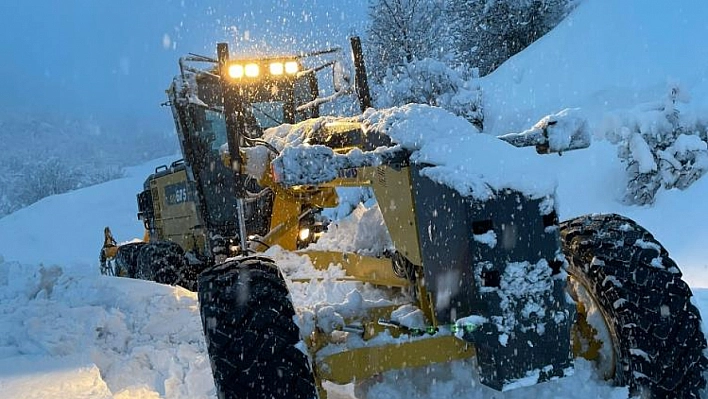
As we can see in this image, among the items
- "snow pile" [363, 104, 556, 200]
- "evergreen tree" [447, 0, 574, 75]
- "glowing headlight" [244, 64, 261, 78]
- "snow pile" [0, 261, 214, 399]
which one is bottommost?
"snow pile" [0, 261, 214, 399]

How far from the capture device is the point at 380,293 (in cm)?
432

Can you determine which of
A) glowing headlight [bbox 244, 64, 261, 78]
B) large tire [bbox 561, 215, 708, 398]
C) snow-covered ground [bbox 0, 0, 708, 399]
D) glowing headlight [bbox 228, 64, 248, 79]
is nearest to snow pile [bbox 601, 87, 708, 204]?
snow-covered ground [bbox 0, 0, 708, 399]

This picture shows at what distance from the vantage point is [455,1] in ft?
92.8

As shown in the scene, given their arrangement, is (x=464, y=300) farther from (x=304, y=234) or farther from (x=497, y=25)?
(x=497, y=25)

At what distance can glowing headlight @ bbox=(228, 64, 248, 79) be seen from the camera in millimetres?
4859

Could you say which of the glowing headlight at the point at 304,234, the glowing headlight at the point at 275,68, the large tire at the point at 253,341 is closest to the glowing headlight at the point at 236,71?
the glowing headlight at the point at 275,68

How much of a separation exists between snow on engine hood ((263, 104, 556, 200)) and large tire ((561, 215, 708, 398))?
2.32 feet

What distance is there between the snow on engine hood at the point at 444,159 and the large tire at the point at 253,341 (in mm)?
523

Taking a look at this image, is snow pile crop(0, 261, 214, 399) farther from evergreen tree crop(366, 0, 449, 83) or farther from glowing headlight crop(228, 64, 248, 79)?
evergreen tree crop(366, 0, 449, 83)

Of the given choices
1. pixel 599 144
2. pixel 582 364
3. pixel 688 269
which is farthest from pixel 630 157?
pixel 582 364

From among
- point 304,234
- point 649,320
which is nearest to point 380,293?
point 649,320

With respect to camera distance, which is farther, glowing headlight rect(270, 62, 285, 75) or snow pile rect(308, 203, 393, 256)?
glowing headlight rect(270, 62, 285, 75)

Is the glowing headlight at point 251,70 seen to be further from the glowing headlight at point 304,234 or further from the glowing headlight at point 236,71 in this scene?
the glowing headlight at point 304,234

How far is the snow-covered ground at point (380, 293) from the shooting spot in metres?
3.73
